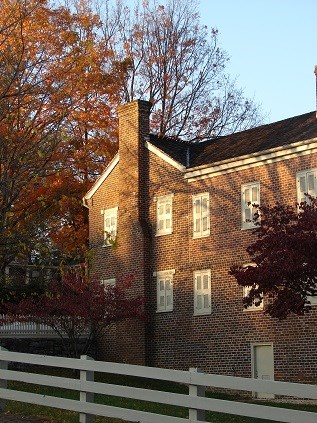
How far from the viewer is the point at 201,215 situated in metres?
29.6

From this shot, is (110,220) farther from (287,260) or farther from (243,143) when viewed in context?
(287,260)

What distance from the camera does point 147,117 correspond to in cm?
3259

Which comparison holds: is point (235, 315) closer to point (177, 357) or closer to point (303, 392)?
point (177, 357)

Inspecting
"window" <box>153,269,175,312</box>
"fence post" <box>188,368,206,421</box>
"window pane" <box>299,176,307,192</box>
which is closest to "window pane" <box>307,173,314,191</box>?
"window pane" <box>299,176,307,192</box>

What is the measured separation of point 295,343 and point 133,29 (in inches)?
933

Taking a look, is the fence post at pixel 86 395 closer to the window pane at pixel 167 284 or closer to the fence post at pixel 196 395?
the fence post at pixel 196 395

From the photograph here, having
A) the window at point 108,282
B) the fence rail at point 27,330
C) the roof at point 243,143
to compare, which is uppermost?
the roof at point 243,143

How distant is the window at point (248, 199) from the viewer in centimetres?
2777

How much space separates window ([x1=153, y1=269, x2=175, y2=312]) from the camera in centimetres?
3044

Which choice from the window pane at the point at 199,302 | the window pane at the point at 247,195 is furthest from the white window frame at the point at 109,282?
the window pane at the point at 247,195

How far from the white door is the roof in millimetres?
6703

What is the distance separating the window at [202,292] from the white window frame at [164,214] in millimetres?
2244

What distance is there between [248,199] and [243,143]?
3.59 meters

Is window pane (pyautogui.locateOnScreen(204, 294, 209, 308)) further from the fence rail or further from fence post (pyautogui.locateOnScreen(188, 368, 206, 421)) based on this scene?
fence post (pyautogui.locateOnScreen(188, 368, 206, 421))
